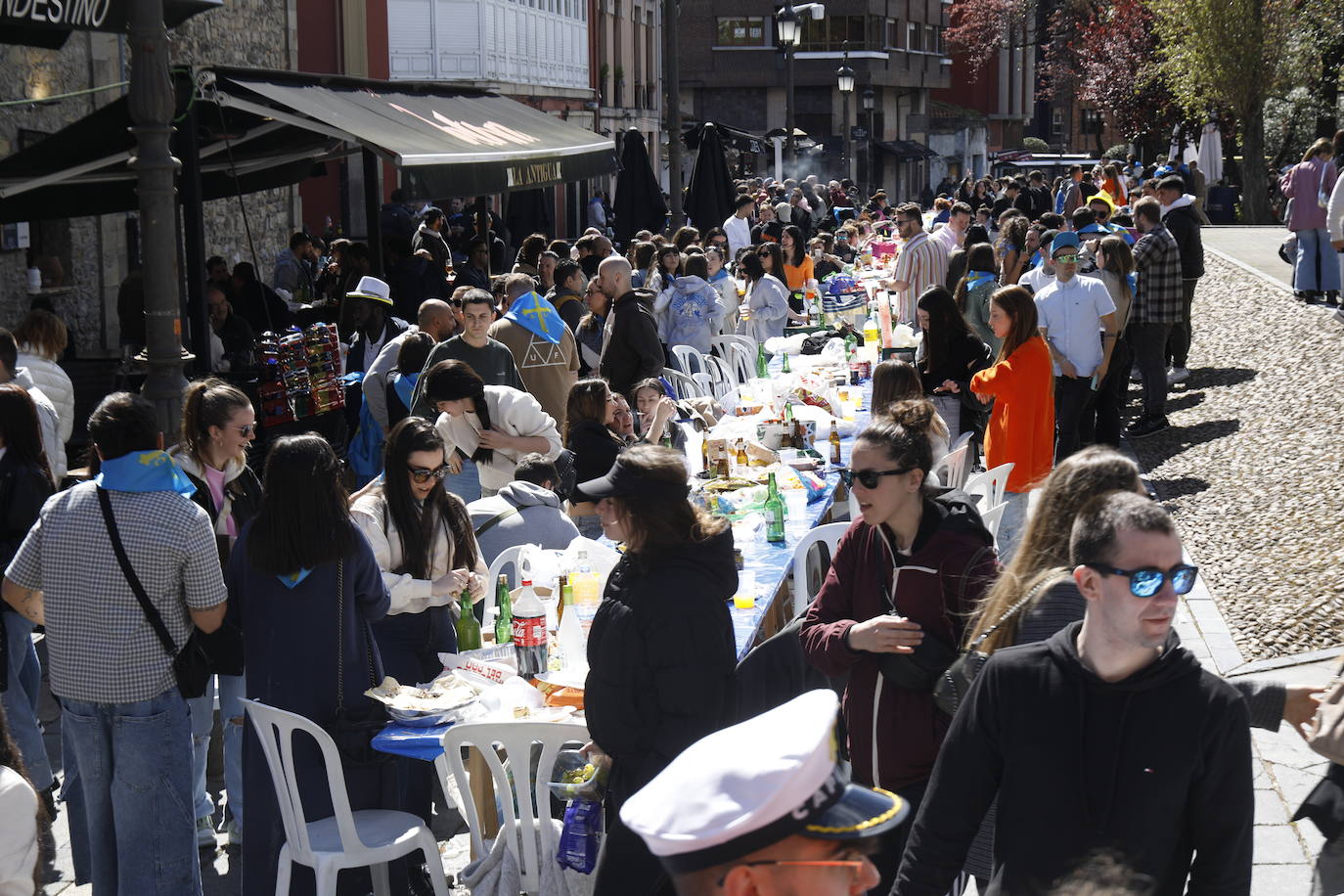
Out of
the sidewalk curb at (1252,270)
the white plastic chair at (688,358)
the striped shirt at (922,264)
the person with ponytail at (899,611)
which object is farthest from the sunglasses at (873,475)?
the sidewalk curb at (1252,270)

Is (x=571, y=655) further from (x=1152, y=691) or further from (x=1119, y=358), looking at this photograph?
(x=1119, y=358)

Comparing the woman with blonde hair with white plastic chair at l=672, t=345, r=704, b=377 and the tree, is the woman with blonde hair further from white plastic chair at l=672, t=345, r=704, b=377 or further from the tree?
the tree

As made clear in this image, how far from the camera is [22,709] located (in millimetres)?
6074

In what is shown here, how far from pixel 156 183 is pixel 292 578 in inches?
91.0

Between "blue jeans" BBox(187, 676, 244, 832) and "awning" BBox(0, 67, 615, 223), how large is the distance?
4209 mm

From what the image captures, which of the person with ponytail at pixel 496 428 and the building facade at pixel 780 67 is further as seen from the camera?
the building facade at pixel 780 67

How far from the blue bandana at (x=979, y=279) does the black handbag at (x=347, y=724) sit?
298 inches

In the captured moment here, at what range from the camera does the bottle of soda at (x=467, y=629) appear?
579 centimetres

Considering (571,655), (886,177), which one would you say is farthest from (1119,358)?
(886,177)

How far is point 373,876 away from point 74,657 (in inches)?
48.4

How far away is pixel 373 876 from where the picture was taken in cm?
512

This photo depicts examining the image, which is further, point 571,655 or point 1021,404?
point 1021,404

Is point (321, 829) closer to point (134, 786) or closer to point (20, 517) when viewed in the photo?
point (134, 786)

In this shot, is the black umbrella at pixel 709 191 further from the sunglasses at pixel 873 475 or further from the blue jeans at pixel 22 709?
the sunglasses at pixel 873 475
